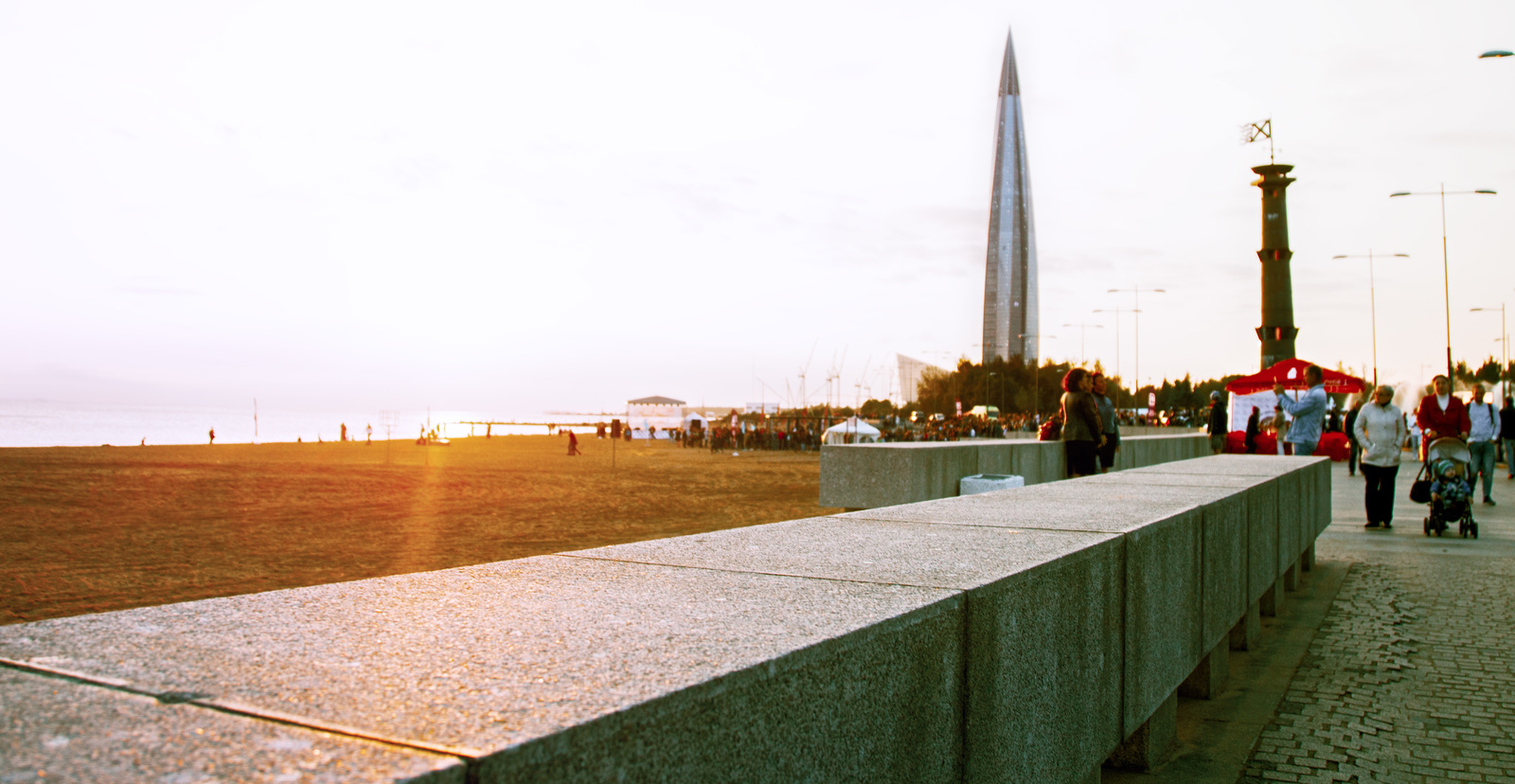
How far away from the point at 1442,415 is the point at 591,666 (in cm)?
1212

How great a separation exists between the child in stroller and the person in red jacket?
0.32 m

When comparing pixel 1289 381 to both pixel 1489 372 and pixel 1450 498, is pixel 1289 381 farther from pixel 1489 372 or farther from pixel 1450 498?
pixel 1489 372

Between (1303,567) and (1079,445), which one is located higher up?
(1079,445)

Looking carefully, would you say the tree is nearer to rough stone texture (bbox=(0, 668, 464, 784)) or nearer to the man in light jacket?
the man in light jacket

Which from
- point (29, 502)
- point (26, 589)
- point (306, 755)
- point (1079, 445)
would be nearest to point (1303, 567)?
point (1079, 445)

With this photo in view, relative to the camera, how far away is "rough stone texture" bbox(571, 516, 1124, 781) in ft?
7.89

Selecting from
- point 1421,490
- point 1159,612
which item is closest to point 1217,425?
point 1421,490

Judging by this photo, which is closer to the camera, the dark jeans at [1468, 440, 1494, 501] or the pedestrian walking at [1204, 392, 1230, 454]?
the dark jeans at [1468, 440, 1494, 501]

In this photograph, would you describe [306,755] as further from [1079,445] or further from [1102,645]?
[1079,445]

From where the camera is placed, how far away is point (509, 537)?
12547 millimetres

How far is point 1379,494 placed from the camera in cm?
1210

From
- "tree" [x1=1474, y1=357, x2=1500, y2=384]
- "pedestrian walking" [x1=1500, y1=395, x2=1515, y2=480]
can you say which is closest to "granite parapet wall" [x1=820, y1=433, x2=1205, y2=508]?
"pedestrian walking" [x1=1500, y1=395, x2=1515, y2=480]

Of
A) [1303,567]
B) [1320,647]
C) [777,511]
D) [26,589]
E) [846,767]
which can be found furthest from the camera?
[777,511]

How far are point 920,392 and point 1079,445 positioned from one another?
112 meters
